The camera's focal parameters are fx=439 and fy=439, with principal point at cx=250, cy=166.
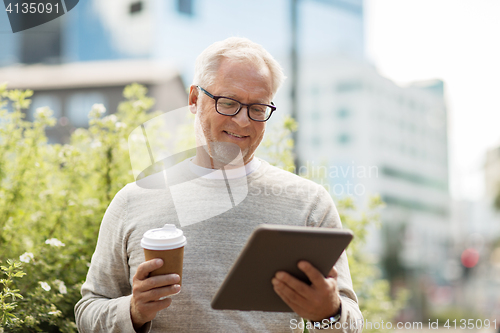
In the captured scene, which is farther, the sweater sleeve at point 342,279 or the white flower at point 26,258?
the white flower at point 26,258

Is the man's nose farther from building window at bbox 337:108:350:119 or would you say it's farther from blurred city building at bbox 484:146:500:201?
A: building window at bbox 337:108:350:119

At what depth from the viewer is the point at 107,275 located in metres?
1.69

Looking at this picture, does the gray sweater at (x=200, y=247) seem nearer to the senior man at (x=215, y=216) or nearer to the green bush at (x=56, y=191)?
the senior man at (x=215, y=216)

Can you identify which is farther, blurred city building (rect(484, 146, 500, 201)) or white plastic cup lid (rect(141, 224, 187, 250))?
blurred city building (rect(484, 146, 500, 201))

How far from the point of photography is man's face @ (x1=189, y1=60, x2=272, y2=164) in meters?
1.70

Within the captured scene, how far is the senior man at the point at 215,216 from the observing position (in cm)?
160

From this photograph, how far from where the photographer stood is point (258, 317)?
1620mm

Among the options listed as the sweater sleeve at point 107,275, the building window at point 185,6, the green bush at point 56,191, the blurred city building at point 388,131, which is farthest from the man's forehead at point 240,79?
the blurred city building at point 388,131

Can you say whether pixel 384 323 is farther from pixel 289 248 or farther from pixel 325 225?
pixel 289 248

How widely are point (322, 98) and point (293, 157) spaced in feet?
232

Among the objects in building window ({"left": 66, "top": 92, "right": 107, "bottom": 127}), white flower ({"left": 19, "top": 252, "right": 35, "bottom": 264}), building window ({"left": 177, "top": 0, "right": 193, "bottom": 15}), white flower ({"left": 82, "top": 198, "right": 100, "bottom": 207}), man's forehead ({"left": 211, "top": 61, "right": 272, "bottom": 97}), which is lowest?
building window ({"left": 66, "top": 92, "right": 107, "bottom": 127})

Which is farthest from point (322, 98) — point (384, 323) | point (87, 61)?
point (384, 323)

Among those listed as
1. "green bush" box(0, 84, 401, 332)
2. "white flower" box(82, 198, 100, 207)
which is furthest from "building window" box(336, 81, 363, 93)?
"white flower" box(82, 198, 100, 207)

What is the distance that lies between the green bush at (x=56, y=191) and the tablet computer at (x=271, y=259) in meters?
1.19
